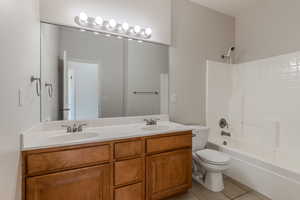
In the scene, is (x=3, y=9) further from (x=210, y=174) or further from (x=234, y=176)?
(x=234, y=176)

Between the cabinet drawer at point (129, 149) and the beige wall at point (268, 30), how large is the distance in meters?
2.46

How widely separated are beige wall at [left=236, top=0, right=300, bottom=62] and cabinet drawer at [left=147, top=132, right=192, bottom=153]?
6.41 feet

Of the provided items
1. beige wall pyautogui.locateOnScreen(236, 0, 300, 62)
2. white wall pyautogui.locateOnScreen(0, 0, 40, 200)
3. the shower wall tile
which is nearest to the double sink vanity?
white wall pyautogui.locateOnScreen(0, 0, 40, 200)

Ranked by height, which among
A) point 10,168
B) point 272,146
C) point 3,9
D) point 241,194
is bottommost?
point 241,194

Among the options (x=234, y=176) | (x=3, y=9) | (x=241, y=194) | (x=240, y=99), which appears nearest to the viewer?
(x=3, y=9)

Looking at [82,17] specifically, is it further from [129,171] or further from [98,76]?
[129,171]

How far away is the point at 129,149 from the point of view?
1.51 metres

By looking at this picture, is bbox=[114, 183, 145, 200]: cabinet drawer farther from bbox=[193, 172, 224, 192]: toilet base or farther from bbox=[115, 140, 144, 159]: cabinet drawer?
bbox=[193, 172, 224, 192]: toilet base

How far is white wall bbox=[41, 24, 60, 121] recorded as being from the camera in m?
1.64

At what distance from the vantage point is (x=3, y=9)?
85cm

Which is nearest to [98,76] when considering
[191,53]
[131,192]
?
[131,192]

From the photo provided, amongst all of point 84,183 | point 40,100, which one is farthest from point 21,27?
point 84,183

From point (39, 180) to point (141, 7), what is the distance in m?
2.18

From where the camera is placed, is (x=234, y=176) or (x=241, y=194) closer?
(x=241, y=194)
